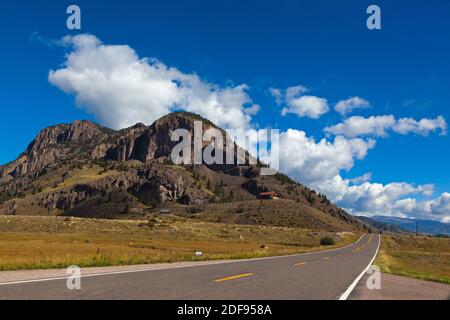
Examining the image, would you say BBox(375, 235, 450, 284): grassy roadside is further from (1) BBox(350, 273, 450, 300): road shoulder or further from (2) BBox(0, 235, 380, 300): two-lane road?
(2) BBox(0, 235, 380, 300): two-lane road

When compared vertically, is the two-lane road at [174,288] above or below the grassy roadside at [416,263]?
above

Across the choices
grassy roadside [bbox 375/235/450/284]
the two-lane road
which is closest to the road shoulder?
the two-lane road

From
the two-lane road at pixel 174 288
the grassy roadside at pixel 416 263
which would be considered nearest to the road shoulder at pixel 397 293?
the two-lane road at pixel 174 288

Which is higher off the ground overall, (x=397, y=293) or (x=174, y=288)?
(x=174, y=288)

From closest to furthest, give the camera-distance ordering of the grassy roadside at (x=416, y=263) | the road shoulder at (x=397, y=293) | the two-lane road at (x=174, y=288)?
the two-lane road at (x=174, y=288) → the road shoulder at (x=397, y=293) → the grassy roadside at (x=416, y=263)

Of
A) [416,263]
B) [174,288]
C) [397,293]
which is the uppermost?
[174,288]

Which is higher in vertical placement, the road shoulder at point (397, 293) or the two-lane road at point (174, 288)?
the two-lane road at point (174, 288)

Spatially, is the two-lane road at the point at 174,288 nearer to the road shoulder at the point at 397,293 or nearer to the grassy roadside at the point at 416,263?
the road shoulder at the point at 397,293

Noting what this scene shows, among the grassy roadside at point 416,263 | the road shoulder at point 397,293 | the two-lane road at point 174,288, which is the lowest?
the grassy roadside at point 416,263

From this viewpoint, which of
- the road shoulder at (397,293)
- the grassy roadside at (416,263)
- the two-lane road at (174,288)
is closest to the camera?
the two-lane road at (174,288)

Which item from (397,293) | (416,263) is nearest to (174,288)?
(397,293)

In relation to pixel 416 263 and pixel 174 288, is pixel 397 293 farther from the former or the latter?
pixel 416 263

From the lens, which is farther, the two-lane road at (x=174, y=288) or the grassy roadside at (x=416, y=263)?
the grassy roadside at (x=416, y=263)
